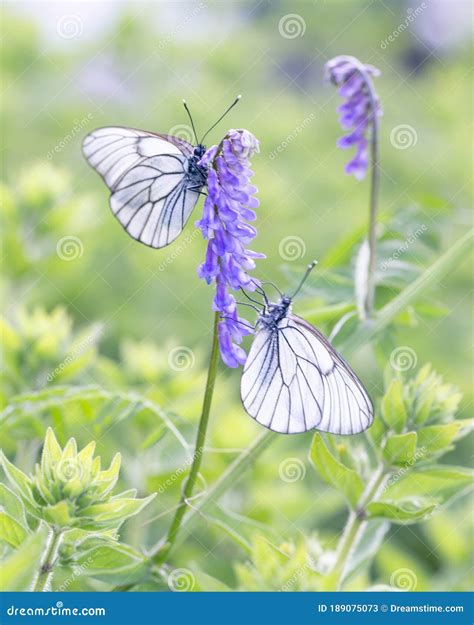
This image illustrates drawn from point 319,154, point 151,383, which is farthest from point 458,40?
point 151,383

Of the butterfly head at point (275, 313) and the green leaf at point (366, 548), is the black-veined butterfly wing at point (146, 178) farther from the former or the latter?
the green leaf at point (366, 548)

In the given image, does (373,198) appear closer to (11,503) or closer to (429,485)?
(429,485)

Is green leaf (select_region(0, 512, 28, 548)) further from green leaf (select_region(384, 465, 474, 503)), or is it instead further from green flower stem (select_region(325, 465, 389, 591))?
green leaf (select_region(384, 465, 474, 503))

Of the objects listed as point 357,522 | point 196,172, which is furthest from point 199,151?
point 357,522

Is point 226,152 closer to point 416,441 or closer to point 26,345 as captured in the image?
point 416,441

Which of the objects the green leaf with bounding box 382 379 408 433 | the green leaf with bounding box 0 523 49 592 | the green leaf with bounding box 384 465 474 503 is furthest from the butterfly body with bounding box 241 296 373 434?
the green leaf with bounding box 0 523 49 592

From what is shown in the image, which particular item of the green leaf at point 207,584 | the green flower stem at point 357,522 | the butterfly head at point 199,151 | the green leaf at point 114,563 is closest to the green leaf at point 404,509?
the green flower stem at point 357,522
